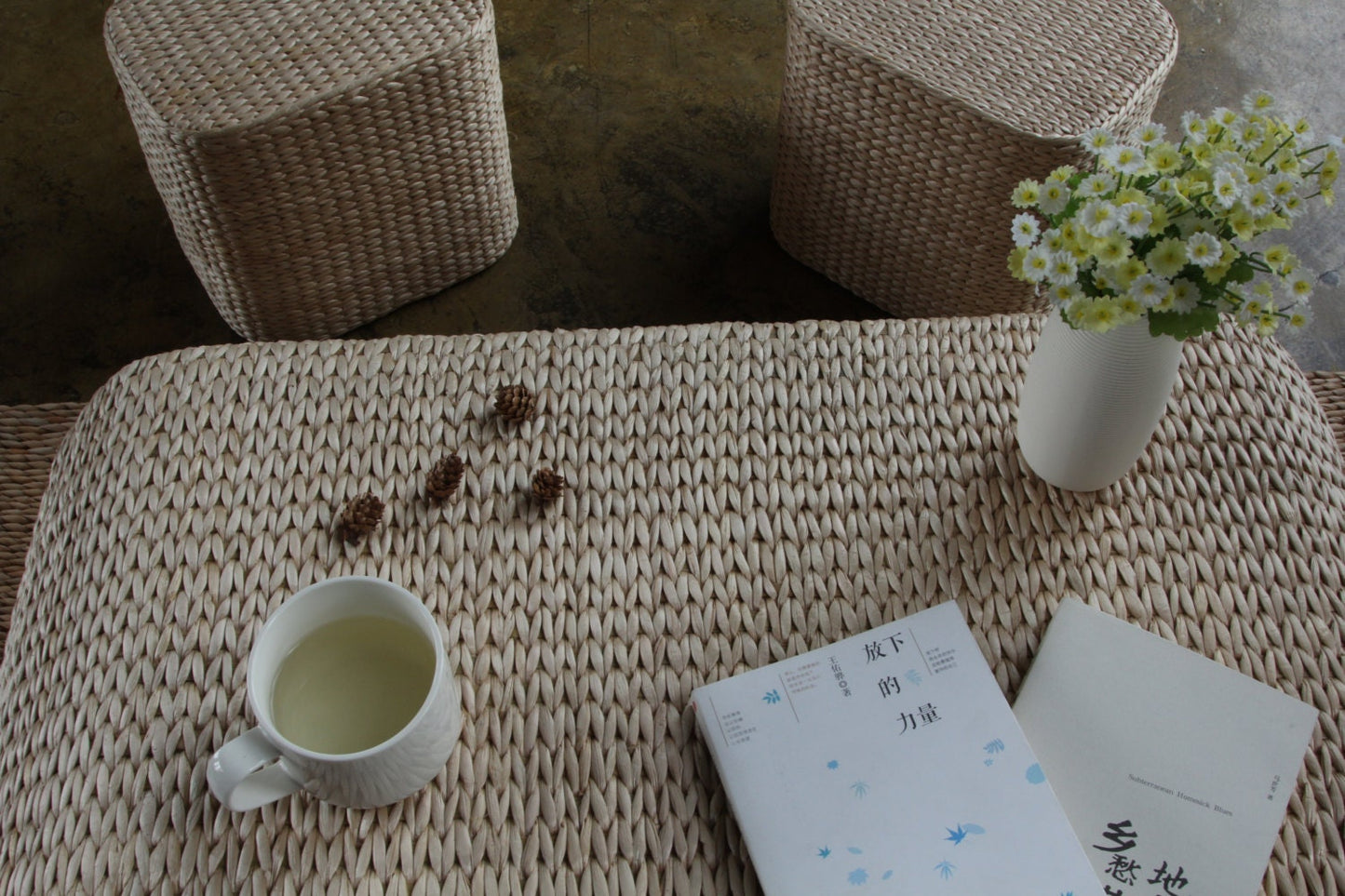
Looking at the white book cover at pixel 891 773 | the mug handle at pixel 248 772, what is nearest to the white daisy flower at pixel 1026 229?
the white book cover at pixel 891 773

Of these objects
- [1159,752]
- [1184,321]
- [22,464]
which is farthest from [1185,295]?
[22,464]

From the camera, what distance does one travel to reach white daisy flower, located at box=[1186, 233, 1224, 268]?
56 cm

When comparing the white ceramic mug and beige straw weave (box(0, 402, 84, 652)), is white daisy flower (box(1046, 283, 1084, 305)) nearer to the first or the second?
the white ceramic mug

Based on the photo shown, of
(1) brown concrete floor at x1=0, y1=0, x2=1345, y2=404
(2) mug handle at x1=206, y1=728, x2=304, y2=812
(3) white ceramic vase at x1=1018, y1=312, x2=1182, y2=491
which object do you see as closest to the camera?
(2) mug handle at x1=206, y1=728, x2=304, y2=812

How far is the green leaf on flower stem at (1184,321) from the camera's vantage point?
59 centimetres

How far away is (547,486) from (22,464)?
65cm

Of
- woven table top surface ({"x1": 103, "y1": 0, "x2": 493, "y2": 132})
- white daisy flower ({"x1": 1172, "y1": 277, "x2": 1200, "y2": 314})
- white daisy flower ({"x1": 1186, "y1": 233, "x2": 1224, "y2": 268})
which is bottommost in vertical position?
woven table top surface ({"x1": 103, "y1": 0, "x2": 493, "y2": 132})

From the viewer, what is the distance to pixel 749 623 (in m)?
0.70

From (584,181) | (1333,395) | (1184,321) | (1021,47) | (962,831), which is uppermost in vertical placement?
(1184,321)

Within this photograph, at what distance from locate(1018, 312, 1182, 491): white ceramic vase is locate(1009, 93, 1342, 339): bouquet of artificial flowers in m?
0.06

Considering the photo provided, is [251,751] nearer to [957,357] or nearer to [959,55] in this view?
[957,357]

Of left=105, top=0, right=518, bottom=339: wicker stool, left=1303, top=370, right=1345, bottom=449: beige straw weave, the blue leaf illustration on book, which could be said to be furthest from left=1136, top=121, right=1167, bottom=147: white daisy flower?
left=105, top=0, right=518, bottom=339: wicker stool

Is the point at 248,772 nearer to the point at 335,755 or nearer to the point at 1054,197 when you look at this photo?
the point at 335,755

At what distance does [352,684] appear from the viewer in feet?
1.99
